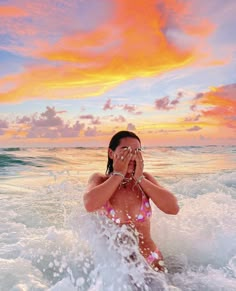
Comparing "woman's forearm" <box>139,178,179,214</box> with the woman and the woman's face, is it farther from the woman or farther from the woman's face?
the woman's face

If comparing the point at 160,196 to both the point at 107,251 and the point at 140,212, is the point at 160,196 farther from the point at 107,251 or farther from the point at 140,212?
the point at 107,251

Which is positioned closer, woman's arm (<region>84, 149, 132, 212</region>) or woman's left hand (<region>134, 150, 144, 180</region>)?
→ woman's arm (<region>84, 149, 132, 212</region>)

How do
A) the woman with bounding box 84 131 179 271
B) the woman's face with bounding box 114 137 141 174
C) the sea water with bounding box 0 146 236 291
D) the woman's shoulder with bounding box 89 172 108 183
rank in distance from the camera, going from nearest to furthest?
the sea water with bounding box 0 146 236 291, the woman with bounding box 84 131 179 271, the woman's face with bounding box 114 137 141 174, the woman's shoulder with bounding box 89 172 108 183

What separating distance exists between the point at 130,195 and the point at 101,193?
43 centimetres

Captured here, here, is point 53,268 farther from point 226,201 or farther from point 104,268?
point 226,201

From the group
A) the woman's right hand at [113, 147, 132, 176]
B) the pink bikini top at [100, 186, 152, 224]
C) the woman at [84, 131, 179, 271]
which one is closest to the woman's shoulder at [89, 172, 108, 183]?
the woman at [84, 131, 179, 271]

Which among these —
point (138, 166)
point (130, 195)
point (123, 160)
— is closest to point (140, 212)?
point (130, 195)

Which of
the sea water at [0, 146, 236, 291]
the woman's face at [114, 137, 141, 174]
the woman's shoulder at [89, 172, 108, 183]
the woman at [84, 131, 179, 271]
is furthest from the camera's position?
the woman's shoulder at [89, 172, 108, 183]

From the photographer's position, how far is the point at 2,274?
3527 millimetres

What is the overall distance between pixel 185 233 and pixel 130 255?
5.00ft

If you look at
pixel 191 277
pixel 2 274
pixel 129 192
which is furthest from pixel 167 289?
pixel 2 274

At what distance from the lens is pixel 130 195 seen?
11.7 feet

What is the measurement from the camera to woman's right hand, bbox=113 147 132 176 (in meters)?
3.29

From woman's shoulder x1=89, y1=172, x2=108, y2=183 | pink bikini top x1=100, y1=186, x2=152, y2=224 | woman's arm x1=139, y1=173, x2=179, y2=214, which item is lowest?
pink bikini top x1=100, y1=186, x2=152, y2=224
